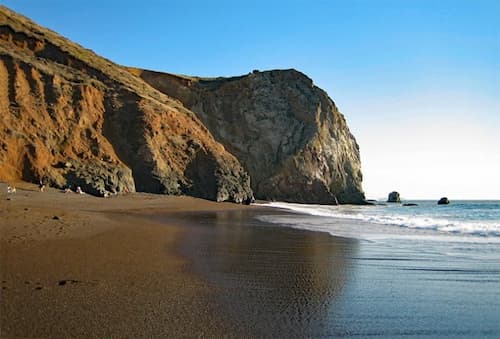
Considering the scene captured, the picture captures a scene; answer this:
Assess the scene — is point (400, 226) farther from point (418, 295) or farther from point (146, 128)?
point (146, 128)

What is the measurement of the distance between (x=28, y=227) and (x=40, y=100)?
22624mm

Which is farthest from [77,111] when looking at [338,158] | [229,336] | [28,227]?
[338,158]

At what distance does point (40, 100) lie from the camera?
28.2m

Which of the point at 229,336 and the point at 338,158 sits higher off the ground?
the point at 338,158

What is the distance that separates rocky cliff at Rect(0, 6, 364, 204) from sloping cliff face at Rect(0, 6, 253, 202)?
8cm

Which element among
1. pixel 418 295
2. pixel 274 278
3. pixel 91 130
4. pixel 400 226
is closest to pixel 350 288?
pixel 418 295

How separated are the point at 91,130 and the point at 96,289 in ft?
91.2

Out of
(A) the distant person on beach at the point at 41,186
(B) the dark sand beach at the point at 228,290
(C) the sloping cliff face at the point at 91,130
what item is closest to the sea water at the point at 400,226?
(B) the dark sand beach at the point at 228,290

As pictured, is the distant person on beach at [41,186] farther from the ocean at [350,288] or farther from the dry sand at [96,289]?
the ocean at [350,288]

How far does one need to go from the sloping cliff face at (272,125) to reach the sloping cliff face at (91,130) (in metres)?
16.0

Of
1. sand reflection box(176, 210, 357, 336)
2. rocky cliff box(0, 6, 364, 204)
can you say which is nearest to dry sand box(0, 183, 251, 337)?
sand reflection box(176, 210, 357, 336)

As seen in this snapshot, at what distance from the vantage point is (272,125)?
59344mm

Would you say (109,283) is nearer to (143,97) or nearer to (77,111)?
(77,111)

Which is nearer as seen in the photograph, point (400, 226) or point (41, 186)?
point (400, 226)
